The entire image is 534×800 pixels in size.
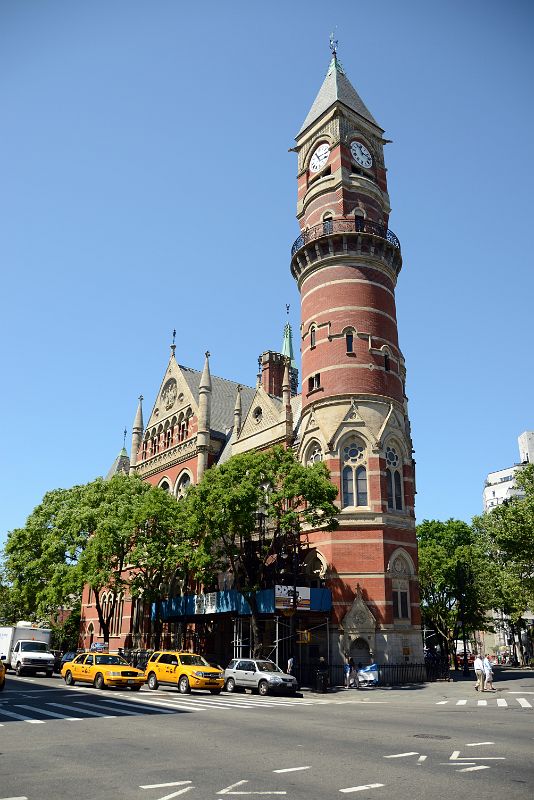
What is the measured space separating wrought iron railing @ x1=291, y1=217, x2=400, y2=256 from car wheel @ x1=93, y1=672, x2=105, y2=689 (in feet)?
92.6

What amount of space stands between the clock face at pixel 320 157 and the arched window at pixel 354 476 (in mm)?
20548

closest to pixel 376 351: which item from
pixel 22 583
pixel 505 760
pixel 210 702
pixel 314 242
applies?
pixel 314 242

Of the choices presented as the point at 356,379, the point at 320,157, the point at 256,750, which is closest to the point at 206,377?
the point at 356,379

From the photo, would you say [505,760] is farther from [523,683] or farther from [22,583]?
[22,583]

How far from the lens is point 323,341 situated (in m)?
40.2

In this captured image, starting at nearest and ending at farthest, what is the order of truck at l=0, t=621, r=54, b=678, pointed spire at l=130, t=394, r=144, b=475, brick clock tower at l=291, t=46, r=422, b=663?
brick clock tower at l=291, t=46, r=422, b=663 < truck at l=0, t=621, r=54, b=678 < pointed spire at l=130, t=394, r=144, b=475

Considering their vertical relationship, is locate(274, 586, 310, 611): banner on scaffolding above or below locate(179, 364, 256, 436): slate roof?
below

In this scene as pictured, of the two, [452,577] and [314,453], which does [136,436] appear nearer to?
[314,453]

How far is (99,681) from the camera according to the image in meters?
26.8

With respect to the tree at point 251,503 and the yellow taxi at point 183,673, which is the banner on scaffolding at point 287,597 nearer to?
the tree at point 251,503

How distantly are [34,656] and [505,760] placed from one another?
3190 cm

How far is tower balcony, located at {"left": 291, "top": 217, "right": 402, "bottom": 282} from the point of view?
41125mm

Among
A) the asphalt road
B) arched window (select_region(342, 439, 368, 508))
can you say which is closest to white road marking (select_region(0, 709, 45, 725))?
the asphalt road

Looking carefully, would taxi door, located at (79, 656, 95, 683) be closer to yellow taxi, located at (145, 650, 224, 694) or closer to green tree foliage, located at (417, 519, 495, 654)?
yellow taxi, located at (145, 650, 224, 694)
